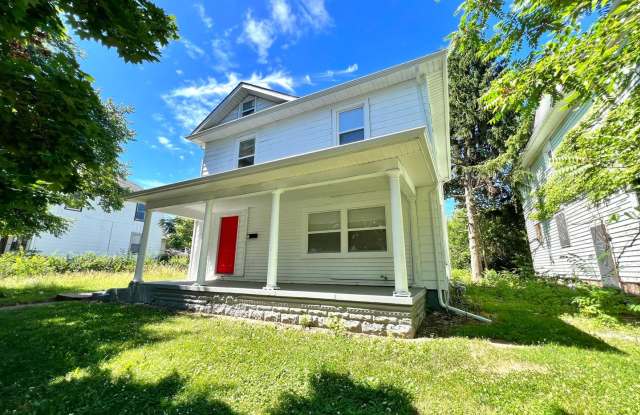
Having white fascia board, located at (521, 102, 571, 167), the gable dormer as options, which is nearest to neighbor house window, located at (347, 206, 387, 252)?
the gable dormer

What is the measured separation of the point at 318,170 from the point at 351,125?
A: 292cm

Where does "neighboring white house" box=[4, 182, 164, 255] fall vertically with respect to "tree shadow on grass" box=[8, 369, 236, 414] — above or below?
above

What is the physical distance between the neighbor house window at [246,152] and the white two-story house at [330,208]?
0.04m

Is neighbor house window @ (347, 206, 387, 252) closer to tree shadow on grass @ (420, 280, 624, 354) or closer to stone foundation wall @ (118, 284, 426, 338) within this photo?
stone foundation wall @ (118, 284, 426, 338)

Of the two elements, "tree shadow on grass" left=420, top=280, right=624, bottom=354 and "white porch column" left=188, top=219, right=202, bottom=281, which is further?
"white porch column" left=188, top=219, right=202, bottom=281

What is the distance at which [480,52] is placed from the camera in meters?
3.50

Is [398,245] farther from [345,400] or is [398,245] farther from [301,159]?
[345,400]

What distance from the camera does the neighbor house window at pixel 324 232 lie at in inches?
301

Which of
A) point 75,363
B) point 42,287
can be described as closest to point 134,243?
point 42,287

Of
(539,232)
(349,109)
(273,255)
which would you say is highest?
(349,109)

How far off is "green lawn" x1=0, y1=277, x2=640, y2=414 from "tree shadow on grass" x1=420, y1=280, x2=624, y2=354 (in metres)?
0.05

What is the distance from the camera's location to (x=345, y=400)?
262 cm

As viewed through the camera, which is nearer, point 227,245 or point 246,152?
point 227,245

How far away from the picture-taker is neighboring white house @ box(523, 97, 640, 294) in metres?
7.19
